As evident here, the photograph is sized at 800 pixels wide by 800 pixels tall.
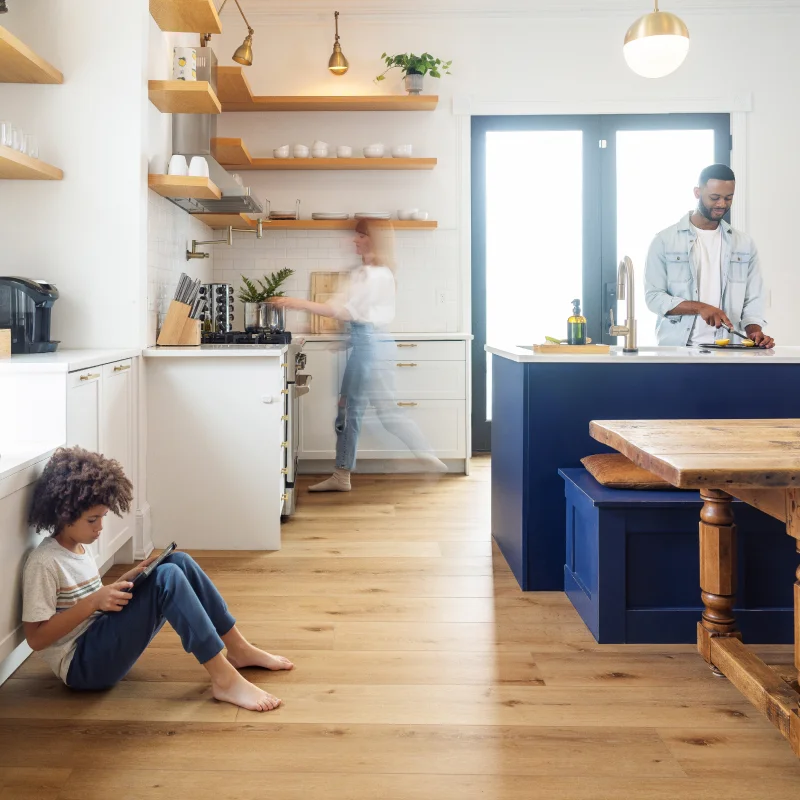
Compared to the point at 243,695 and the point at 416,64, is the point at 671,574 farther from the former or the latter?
the point at 416,64

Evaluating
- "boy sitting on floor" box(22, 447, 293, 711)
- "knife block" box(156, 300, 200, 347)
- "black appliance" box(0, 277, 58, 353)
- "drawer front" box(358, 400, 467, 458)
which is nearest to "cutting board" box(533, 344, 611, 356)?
"boy sitting on floor" box(22, 447, 293, 711)

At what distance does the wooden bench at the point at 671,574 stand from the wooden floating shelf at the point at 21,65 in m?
2.54

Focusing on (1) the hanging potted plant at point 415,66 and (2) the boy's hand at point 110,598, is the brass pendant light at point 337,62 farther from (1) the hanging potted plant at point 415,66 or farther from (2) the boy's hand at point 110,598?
(2) the boy's hand at point 110,598

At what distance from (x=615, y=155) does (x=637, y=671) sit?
4480mm

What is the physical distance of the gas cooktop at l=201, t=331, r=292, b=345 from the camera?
13.8ft

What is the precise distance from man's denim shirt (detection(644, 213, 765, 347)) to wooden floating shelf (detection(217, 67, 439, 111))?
2314 millimetres

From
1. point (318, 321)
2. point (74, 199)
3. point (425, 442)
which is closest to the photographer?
point (74, 199)

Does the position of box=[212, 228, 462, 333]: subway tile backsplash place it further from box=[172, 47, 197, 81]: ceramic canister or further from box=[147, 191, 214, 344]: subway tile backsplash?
box=[172, 47, 197, 81]: ceramic canister

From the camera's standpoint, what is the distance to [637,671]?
2.32 meters

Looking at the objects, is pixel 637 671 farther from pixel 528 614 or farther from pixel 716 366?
pixel 716 366

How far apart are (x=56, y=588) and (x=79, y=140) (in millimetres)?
2147

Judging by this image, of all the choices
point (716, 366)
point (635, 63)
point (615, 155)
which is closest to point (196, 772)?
point (716, 366)

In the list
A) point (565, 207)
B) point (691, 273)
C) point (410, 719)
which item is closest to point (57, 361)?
point (410, 719)

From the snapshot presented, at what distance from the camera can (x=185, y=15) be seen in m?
3.73
